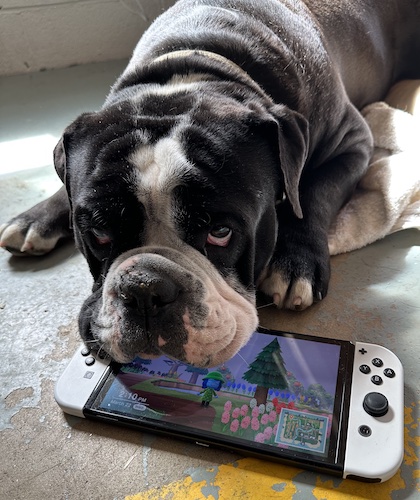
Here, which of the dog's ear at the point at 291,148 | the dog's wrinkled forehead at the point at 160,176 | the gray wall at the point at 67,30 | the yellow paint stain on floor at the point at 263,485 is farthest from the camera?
the gray wall at the point at 67,30

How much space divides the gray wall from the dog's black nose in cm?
247

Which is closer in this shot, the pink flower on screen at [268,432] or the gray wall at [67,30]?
the pink flower on screen at [268,432]

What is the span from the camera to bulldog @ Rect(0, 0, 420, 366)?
114 cm

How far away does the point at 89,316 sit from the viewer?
1308mm

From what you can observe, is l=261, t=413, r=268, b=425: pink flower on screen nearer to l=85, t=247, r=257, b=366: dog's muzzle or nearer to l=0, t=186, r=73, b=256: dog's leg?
l=85, t=247, r=257, b=366: dog's muzzle

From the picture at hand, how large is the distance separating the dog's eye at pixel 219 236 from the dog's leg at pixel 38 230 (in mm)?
742

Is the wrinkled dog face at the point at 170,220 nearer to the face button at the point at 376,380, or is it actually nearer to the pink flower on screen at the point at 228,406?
the pink flower on screen at the point at 228,406

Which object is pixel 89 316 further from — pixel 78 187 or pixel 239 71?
pixel 239 71

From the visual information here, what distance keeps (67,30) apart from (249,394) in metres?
2.62

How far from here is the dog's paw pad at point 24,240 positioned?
1763 mm

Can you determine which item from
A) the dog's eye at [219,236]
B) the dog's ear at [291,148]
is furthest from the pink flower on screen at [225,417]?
the dog's ear at [291,148]

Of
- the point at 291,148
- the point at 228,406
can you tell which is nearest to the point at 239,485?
the point at 228,406

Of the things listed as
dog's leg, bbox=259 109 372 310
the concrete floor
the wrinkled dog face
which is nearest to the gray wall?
the concrete floor

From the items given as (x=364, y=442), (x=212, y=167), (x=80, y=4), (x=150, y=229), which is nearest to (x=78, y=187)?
(x=150, y=229)
